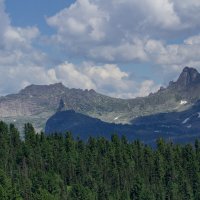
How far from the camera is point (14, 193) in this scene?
19212cm

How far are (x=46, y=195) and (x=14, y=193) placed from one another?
10367 millimetres

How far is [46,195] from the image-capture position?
196 meters
